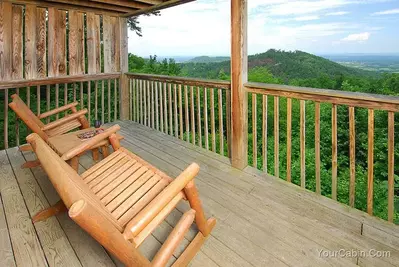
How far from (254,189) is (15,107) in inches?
92.4

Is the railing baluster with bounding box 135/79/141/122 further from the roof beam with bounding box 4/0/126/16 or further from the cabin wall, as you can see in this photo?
the roof beam with bounding box 4/0/126/16

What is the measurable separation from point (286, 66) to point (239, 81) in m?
8.68

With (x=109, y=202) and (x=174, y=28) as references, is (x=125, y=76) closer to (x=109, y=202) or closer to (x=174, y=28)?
(x=109, y=202)

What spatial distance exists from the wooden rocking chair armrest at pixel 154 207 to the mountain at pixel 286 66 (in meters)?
8.28

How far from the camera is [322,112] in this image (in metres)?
8.05

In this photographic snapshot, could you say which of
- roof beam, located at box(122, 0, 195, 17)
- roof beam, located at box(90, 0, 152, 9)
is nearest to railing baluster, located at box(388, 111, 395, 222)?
roof beam, located at box(122, 0, 195, 17)

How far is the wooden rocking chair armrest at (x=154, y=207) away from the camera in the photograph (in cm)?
104

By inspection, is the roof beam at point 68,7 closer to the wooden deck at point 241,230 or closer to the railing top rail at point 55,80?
the railing top rail at point 55,80

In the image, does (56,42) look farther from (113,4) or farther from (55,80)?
(113,4)

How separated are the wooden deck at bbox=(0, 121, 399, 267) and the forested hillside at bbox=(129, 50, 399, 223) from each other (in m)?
1.35

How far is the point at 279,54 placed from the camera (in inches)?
428

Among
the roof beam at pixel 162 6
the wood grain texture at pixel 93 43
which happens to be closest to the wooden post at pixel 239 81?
the roof beam at pixel 162 6

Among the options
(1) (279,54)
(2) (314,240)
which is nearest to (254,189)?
(2) (314,240)

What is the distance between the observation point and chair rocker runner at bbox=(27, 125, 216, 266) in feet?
2.83
